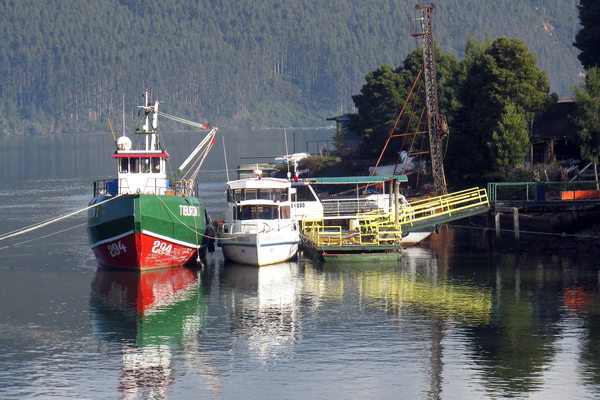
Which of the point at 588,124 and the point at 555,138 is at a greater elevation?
the point at 588,124

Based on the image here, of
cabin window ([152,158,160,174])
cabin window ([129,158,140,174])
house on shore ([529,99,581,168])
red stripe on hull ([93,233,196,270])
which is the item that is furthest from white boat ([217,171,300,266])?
house on shore ([529,99,581,168])

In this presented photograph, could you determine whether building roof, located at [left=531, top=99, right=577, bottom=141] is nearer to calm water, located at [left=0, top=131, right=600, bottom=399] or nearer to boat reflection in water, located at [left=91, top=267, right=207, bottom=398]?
calm water, located at [left=0, top=131, right=600, bottom=399]

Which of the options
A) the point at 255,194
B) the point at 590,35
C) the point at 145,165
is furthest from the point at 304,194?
the point at 590,35

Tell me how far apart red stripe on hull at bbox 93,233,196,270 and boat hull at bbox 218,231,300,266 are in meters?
2.44

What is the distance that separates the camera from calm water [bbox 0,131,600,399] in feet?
84.0

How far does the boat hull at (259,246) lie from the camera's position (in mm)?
43781

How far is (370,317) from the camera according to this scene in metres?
33.4

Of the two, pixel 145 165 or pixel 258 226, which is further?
pixel 145 165

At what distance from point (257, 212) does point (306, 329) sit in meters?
14.0

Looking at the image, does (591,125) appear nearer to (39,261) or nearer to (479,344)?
(479,344)

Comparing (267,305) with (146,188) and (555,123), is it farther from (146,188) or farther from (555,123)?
(555,123)

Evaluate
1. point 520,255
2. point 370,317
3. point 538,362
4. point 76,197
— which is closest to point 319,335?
point 370,317

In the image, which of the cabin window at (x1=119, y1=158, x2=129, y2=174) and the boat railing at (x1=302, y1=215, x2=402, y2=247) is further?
the boat railing at (x1=302, y1=215, x2=402, y2=247)

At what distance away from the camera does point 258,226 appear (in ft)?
144
